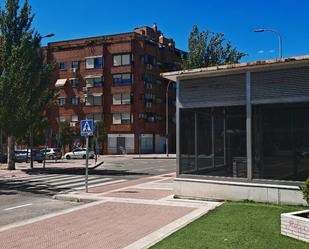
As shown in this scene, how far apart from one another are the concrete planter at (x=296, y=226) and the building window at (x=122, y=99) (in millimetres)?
57624

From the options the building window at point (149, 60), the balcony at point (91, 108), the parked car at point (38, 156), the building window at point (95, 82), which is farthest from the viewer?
the building window at point (95, 82)

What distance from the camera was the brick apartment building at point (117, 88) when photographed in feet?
213

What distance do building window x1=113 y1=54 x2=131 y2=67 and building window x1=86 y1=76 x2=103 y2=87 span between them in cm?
316

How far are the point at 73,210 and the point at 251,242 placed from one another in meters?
6.07

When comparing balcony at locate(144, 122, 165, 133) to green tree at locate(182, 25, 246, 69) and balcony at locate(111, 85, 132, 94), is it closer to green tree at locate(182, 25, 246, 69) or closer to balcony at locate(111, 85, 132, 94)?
balcony at locate(111, 85, 132, 94)

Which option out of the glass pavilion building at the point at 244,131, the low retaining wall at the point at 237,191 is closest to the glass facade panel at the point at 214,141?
the glass pavilion building at the point at 244,131

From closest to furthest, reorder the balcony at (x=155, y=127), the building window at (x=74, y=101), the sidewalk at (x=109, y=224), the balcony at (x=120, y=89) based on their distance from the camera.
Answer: the sidewalk at (x=109, y=224), the balcony at (x=120, y=89), the balcony at (x=155, y=127), the building window at (x=74, y=101)

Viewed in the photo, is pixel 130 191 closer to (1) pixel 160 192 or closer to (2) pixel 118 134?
(1) pixel 160 192

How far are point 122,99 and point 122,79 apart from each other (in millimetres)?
2953

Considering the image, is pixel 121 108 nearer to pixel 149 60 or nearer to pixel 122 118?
pixel 122 118

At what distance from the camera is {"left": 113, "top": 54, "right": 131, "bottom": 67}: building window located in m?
65.2

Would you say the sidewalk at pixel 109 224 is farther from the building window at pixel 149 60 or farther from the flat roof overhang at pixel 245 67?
the building window at pixel 149 60

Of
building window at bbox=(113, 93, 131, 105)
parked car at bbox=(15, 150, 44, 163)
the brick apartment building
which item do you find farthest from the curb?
building window at bbox=(113, 93, 131, 105)

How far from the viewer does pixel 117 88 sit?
65812mm
